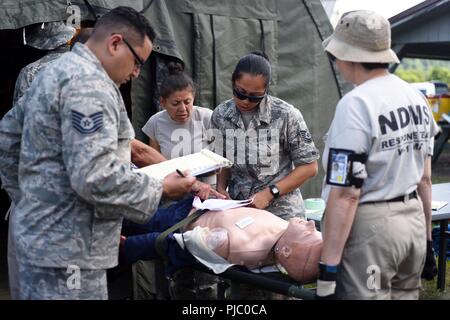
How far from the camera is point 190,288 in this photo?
4.05m

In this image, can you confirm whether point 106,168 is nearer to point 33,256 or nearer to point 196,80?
point 33,256

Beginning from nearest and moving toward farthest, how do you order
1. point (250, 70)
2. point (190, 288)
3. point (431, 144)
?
point (431, 144) → point (250, 70) → point (190, 288)

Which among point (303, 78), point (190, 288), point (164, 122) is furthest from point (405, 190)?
point (303, 78)

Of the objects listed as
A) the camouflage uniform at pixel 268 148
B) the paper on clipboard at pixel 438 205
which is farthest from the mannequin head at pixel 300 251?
the paper on clipboard at pixel 438 205

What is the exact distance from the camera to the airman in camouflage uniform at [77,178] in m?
2.33

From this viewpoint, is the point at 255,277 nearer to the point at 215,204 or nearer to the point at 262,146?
the point at 215,204

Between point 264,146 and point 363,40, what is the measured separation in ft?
4.25

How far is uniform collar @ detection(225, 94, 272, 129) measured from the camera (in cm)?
378

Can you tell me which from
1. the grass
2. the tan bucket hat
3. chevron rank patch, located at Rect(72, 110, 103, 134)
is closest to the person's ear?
chevron rank patch, located at Rect(72, 110, 103, 134)

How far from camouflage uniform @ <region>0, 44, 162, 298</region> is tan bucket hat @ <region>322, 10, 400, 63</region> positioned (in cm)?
91

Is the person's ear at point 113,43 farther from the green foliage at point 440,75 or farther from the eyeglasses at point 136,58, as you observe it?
the green foliage at point 440,75

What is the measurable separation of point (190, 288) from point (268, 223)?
99cm

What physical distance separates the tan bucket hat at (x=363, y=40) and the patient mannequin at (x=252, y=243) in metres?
0.90

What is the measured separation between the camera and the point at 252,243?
3195 millimetres
